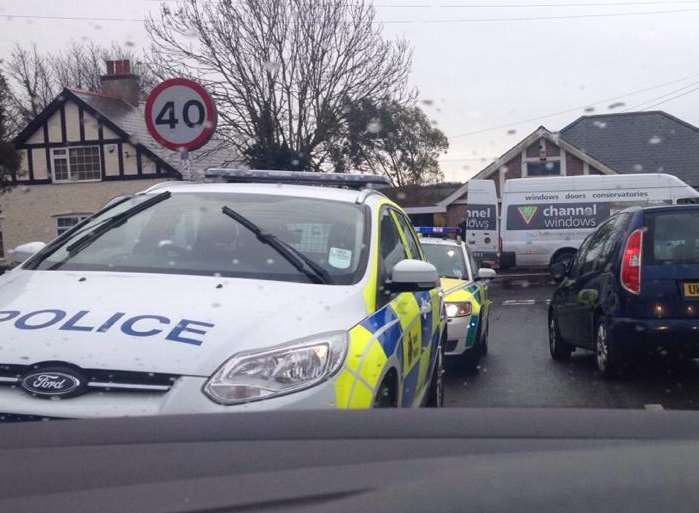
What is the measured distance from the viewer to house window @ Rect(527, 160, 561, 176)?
39.5 metres

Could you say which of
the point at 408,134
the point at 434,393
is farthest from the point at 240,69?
the point at 434,393

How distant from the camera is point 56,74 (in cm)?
4478

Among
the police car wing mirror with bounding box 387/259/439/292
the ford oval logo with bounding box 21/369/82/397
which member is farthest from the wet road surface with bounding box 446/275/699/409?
the ford oval logo with bounding box 21/369/82/397

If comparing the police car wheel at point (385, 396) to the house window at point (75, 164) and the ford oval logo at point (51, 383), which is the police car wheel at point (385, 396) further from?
the house window at point (75, 164)

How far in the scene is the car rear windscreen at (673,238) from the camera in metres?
7.67

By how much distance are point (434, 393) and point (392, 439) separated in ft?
13.4

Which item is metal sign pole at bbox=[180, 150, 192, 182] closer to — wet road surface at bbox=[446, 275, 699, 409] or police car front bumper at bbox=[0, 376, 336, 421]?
wet road surface at bbox=[446, 275, 699, 409]

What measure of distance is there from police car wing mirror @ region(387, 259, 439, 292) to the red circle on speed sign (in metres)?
4.19

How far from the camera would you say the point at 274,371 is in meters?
3.63

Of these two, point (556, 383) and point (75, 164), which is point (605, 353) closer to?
point (556, 383)

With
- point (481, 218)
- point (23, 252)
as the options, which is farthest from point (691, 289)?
point (481, 218)

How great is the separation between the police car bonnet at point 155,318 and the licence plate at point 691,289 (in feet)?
13.6

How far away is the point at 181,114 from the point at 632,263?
4.22 meters

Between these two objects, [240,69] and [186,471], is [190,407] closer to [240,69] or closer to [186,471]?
[186,471]
